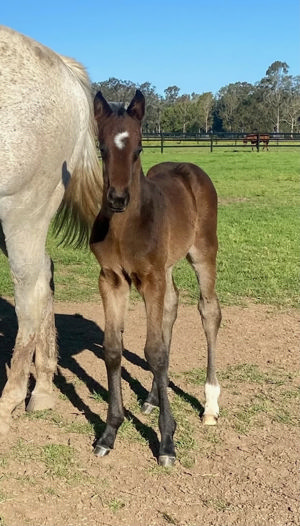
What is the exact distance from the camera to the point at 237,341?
5.23 meters

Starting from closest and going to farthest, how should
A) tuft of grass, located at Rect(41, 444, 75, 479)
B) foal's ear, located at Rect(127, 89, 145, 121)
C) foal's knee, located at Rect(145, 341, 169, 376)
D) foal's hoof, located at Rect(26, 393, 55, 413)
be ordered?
foal's ear, located at Rect(127, 89, 145, 121), tuft of grass, located at Rect(41, 444, 75, 479), foal's knee, located at Rect(145, 341, 169, 376), foal's hoof, located at Rect(26, 393, 55, 413)

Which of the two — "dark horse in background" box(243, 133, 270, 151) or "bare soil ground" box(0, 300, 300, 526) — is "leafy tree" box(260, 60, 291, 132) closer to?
"dark horse in background" box(243, 133, 270, 151)

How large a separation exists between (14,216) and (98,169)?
92 centimetres

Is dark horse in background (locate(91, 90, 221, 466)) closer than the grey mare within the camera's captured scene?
Yes

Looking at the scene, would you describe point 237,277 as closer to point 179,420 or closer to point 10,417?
point 179,420

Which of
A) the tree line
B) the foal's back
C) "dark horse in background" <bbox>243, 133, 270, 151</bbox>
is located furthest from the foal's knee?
the tree line

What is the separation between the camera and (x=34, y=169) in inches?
138

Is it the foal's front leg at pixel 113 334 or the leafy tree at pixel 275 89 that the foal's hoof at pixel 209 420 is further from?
the leafy tree at pixel 275 89

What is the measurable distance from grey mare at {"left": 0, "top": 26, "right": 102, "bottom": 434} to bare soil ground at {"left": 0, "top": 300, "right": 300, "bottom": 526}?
0.33 m

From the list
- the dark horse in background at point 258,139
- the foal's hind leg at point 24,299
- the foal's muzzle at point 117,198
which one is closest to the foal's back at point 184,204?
the foal's muzzle at point 117,198

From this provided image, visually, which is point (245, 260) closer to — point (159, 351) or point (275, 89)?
point (159, 351)

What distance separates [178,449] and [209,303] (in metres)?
0.97

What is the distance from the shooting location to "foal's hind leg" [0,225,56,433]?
3.56 meters

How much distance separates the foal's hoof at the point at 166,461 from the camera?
3.19 metres
